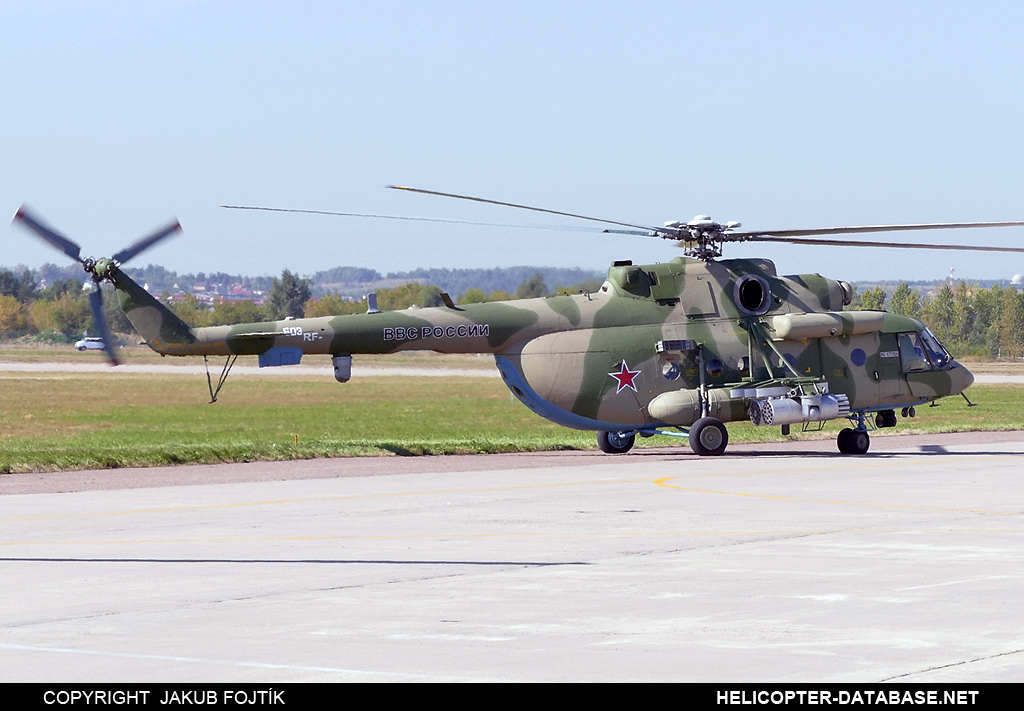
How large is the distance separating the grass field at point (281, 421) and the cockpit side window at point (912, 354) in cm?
610

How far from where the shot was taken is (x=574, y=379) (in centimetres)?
3200

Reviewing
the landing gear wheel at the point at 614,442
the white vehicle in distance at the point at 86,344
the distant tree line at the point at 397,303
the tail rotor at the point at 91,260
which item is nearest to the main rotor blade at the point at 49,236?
the tail rotor at the point at 91,260

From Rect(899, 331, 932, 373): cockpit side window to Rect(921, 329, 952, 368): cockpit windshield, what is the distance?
0.60 feet

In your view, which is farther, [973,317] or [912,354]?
[973,317]

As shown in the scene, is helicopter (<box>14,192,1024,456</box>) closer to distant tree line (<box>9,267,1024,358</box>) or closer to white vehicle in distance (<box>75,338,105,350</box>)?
distant tree line (<box>9,267,1024,358</box>)

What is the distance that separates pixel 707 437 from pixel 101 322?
42.4ft

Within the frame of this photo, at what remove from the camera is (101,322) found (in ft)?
101

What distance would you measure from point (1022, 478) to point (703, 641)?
17.1 meters

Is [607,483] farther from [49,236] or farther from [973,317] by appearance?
[973,317]

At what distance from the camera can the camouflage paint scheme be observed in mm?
31422

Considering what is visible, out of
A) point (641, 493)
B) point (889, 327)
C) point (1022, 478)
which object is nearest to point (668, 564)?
point (641, 493)

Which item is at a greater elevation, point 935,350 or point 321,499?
point 935,350

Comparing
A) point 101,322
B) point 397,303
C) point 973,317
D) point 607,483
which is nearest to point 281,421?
point 101,322
